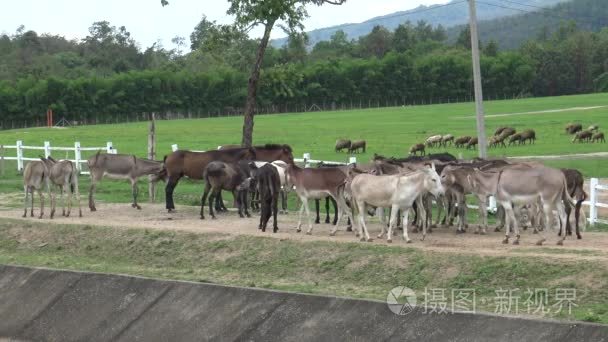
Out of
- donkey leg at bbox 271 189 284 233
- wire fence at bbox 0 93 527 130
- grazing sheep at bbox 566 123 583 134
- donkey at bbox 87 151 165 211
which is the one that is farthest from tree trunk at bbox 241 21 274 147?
wire fence at bbox 0 93 527 130

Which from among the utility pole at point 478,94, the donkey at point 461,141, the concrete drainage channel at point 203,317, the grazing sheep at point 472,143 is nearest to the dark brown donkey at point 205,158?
the utility pole at point 478,94

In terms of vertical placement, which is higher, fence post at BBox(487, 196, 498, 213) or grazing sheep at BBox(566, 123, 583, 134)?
grazing sheep at BBox(566, 123, 583, 134)

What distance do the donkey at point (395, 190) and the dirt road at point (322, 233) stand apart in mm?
546

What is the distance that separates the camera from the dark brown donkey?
2628cm

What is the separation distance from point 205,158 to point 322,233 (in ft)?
21.1

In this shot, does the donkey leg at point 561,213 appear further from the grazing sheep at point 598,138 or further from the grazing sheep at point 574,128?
the grazing sheep at point 574,128

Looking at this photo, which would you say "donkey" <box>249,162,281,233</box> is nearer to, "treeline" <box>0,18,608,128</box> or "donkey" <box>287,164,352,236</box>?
"donkey" <box>287,164,352,236</box>

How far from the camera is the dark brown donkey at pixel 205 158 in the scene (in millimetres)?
26281

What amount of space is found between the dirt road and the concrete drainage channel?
3823mm

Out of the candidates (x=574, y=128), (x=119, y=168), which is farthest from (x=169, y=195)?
(x=574, y=128)

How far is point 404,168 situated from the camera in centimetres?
2122

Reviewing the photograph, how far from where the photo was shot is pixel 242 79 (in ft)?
379

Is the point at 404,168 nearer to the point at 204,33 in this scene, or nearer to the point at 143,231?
the point at 143,231

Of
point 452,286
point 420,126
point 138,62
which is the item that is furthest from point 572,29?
point 452,286
